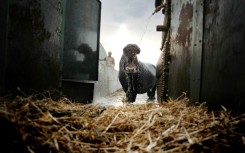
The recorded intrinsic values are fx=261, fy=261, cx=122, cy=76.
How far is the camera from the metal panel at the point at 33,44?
2932 mm

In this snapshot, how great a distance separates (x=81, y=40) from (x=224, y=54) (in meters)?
3.62

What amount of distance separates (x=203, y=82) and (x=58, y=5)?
2638 millimetres

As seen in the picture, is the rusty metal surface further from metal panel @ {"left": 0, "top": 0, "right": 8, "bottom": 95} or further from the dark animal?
the dark animal

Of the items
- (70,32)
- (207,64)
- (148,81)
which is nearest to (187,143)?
(207,64)

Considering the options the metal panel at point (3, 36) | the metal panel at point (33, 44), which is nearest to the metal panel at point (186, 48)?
the metal panel at point (33, 44)

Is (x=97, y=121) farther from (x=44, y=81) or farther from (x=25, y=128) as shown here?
(x=44, y=81)

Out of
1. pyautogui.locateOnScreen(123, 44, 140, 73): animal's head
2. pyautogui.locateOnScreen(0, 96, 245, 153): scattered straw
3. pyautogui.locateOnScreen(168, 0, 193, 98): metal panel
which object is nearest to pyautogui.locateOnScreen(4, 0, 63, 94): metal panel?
pyautogui.locateOnScreen(0, 96, 245, 153): scattered straw

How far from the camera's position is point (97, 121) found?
235 cm

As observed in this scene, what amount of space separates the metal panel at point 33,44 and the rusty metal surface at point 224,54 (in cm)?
222

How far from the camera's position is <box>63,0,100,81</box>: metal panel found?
17.5 ft

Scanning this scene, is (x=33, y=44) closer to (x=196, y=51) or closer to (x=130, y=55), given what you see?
(x=196, y=51)

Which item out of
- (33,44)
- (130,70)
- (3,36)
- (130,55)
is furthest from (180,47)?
(130,55)

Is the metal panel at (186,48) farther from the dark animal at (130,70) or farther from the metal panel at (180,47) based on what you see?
the dark animal at (130,70)

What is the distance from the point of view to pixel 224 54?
9.05 feet
